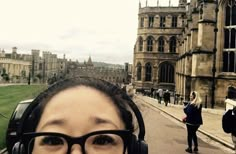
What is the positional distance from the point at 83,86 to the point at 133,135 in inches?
10.8

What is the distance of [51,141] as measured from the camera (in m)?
1.43

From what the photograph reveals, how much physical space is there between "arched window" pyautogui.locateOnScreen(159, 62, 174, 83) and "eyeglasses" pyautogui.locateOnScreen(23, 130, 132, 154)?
52.3 meters

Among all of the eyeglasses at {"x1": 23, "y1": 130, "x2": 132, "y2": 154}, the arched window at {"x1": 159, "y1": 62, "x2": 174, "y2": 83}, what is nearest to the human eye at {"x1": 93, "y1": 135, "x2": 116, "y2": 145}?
the eyeglasses at {"x1": 23, "y1": 130, "x2": 132, "y2": 154}

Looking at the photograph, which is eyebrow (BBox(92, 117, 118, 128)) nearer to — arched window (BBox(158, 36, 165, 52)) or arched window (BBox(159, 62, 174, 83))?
arched window (BBox(159, 62, 174, 83))

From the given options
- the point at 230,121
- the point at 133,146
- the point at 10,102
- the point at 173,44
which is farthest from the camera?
the point at 173,44

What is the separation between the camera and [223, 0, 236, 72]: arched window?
981 inches

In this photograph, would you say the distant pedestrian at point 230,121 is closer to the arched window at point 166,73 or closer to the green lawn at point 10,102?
the green lawn at point 10,102

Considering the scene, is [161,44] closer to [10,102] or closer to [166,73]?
[166,73]

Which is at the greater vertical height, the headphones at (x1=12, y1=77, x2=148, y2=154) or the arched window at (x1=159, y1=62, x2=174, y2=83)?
the arched window at (x1=159, y1=62, x2=174, y2=83)

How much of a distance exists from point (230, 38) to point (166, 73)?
1154 inches

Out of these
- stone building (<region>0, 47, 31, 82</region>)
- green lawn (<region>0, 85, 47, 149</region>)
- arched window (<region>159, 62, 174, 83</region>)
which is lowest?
green lawn (<region>0, 85, 47, 149</region>)

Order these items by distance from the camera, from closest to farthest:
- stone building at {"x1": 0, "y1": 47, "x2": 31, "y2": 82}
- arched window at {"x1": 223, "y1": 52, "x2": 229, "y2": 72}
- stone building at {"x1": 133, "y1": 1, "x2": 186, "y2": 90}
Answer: arched window at {"x1": 223, "y1": 52, "x2": 229, "y2": 72} < stone building at {"x1": 133, "y1": 1, "x2": 186, "y2": 90} < stone building at {"x1": 0, "y1": 47, "x2": 31, "y2": 82}

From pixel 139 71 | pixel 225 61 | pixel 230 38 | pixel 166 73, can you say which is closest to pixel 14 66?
pixel 139 71

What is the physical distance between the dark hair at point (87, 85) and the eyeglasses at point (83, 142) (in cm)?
9
